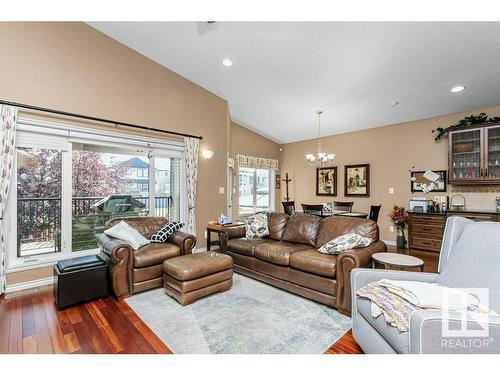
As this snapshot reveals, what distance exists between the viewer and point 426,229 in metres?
4.83

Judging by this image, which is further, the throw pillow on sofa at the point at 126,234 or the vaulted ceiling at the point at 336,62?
the throw pillow on sofa at the point at 126,234

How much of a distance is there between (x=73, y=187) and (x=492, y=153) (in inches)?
275

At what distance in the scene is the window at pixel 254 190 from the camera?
7.17m

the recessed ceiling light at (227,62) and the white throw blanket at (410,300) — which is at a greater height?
the recessed ceiling light at (227,62)

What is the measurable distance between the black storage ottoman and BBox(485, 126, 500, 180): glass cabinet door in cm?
622

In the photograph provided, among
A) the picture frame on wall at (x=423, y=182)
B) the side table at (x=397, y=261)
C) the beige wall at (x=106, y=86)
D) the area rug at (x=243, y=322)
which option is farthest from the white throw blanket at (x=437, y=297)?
the picture frame on wall at (x=423, y=182)

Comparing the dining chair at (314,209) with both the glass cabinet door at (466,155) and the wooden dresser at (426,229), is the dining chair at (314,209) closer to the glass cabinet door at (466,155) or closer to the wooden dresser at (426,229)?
the wooden dresser at (426,229)

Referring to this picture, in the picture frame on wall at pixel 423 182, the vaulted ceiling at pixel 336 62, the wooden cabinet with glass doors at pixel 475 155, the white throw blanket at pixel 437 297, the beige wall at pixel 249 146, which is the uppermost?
the vaulted ceiling at pixel 336 62

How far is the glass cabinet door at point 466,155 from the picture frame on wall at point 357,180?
167 cm

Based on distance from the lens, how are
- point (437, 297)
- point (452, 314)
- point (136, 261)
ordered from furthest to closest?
point (136, 261), point (437, 297), point (452, 314)

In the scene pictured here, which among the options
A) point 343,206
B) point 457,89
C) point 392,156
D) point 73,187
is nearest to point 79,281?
point 73,187

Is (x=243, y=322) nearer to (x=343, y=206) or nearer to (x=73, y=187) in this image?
(x=73, y=187)
